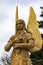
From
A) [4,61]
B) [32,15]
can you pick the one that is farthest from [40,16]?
[32,15]

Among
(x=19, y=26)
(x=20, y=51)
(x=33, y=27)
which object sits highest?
(x=19, y=26)

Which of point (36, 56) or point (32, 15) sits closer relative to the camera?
point (32, 15)

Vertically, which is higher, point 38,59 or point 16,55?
point 16,55

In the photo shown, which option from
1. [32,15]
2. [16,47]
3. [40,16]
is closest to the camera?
[16,47]

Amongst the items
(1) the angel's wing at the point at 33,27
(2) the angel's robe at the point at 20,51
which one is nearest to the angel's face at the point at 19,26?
(2) the angel's robe at the point at 20,51

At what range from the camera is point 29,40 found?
58.0ft

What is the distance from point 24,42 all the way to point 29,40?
0.17 m

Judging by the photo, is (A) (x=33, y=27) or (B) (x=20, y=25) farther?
(A) (x=33, y=27)

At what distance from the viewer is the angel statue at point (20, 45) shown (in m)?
17.5

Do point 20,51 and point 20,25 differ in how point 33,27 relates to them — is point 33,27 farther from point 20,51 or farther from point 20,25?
point 20,51

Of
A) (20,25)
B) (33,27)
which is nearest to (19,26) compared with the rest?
(20,25)

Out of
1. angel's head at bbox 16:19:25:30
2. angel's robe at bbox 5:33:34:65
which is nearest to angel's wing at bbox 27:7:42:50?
angel's head at bbox 16:19:25:30

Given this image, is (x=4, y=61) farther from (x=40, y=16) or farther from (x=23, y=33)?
(x=23, y=33)

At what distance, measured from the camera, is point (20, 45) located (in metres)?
17.5
